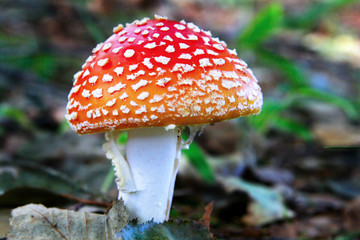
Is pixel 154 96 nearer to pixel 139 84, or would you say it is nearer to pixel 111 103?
pixel 139 84

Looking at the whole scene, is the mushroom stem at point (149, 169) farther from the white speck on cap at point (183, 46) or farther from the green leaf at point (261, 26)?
the green leaf at point (261, 26)

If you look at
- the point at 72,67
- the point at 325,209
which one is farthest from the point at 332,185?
the point at 72,67

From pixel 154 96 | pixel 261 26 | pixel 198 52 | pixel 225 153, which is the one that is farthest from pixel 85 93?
pixel 225 153

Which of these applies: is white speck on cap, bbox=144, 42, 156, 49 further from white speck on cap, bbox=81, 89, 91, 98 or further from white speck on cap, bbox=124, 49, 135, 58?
white speck on cap, bbox=81, 89, 91, 98

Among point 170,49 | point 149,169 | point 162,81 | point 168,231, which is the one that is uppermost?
point 170,49

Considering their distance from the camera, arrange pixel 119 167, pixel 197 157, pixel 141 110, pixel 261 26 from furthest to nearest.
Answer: pixel 261 26 < pixel 197 157 < pixel 119 167 < pixel 141 110

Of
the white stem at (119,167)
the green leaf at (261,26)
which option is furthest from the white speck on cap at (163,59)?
the green leaf at (261,26)

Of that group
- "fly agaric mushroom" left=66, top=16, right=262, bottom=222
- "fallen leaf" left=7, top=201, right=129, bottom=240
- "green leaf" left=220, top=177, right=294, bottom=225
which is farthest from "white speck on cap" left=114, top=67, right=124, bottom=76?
"green leaf" left=220, top=177, right=294, bottom=225

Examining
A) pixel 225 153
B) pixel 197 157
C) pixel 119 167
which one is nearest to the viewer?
pixel 119 167

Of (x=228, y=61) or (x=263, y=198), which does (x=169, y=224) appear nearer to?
(x=228, y=61)
